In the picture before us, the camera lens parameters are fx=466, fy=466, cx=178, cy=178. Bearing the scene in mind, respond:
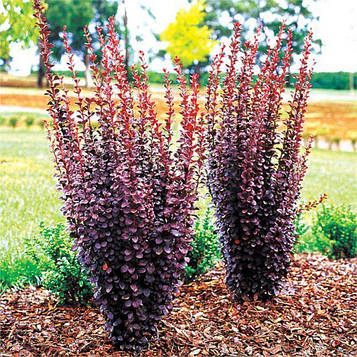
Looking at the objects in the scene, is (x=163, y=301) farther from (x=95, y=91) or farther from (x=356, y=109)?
(x=356, y=109)

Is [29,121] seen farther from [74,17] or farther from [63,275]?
[63,275]

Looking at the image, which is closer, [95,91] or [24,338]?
[95,91]

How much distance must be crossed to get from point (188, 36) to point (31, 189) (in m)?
14.3

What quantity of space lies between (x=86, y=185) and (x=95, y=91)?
0.55 m

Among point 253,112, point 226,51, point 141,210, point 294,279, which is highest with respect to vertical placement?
point 226,51

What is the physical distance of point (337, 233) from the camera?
15.5 ft

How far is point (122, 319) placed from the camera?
109 inches

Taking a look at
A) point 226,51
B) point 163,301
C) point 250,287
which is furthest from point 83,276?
point 226,51

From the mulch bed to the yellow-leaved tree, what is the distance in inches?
704

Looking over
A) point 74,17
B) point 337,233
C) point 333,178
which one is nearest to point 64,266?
point 337,233

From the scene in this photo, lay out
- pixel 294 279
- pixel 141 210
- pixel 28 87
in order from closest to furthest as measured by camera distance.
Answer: pixel 141 210 → pixel 294 279 → pixel 28 87

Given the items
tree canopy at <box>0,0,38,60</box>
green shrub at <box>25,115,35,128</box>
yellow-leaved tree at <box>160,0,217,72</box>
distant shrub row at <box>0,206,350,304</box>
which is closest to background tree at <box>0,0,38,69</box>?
tree canopy at <box>0,0,38,60</box>

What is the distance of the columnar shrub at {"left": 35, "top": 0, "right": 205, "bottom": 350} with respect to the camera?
8.43 ft

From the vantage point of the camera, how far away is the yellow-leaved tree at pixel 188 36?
794 inches
